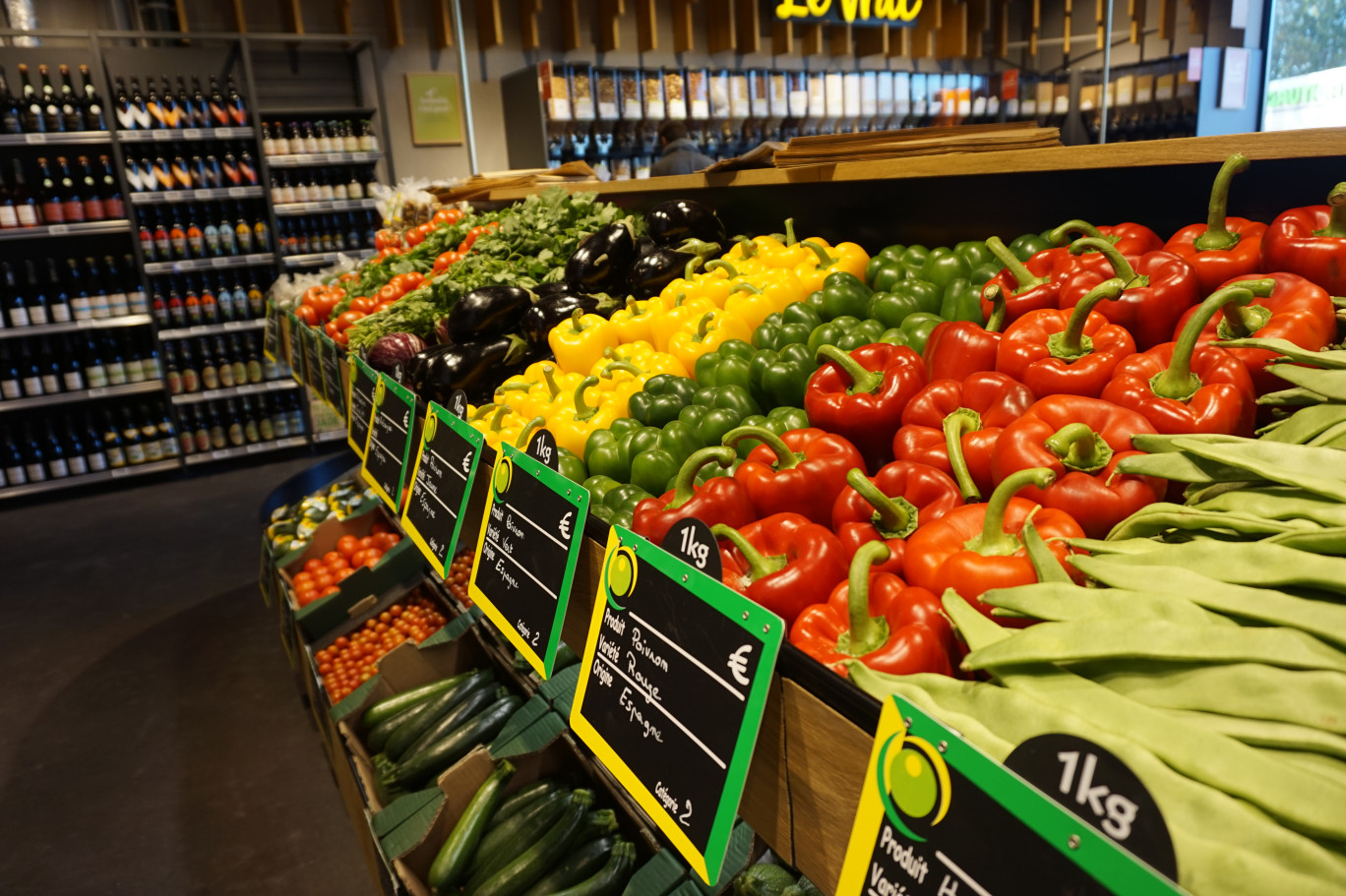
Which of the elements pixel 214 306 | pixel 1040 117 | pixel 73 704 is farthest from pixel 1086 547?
pixel 1040 117

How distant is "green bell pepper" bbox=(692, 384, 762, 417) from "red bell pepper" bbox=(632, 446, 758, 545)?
1.14 feet

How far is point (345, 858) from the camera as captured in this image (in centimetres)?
254

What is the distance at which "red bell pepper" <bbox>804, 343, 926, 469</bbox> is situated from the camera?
1235 mm

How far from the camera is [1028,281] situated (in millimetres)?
1295

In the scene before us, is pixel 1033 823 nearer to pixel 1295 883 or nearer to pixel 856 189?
pixel 1295 883

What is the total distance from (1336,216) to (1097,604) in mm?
770

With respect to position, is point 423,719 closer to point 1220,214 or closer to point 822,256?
point 822,256

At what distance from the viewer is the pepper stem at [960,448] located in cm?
98

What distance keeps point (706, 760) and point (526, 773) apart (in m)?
1.25

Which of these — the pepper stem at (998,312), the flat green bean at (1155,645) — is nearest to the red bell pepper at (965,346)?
the pepper stem at (998,312)

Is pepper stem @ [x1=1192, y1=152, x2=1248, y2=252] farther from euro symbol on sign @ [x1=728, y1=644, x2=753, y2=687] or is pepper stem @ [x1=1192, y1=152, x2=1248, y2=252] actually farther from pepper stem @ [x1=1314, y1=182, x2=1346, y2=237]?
euro symbol on sign @ [x1=728, y1=644, x2=753, y2=687]

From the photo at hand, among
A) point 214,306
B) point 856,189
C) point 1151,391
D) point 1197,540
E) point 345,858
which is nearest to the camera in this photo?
point 1197,540

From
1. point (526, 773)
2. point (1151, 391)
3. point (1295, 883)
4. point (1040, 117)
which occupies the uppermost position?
point (1040, 117)

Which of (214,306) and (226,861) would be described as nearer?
(226,861)
